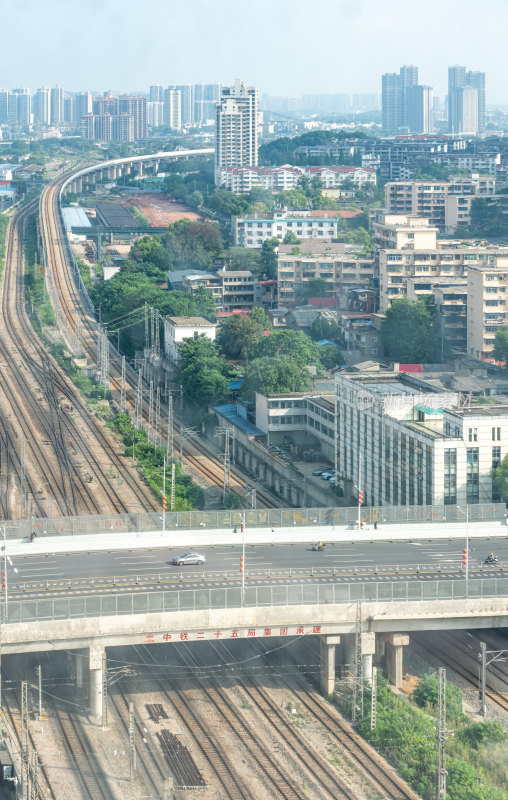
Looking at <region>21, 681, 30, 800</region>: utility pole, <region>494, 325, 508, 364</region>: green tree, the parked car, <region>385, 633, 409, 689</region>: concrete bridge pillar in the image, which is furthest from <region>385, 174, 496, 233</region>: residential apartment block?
<region>21, 681, 30, 800</region>: utility pole

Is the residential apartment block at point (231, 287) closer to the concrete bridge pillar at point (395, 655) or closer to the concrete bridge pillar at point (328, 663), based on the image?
the concrete bridge pillar at point (395, 655)

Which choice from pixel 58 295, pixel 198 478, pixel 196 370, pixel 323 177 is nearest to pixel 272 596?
pixel 198 478

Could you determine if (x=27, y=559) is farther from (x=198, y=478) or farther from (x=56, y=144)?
(x=56, y=144)

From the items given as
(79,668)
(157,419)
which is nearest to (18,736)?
(79,668)

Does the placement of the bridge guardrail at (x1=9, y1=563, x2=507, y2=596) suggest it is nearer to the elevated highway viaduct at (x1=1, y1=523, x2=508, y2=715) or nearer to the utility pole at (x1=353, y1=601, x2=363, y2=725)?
the elevated highway viaduct at (x1=1, y1=523, x2=508, y2=715)

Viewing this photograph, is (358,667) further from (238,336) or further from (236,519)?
(238,336)

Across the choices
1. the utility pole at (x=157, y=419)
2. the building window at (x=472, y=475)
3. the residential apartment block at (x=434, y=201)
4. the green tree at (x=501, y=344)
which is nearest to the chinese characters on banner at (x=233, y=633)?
the building window at (x=472, y=475)
